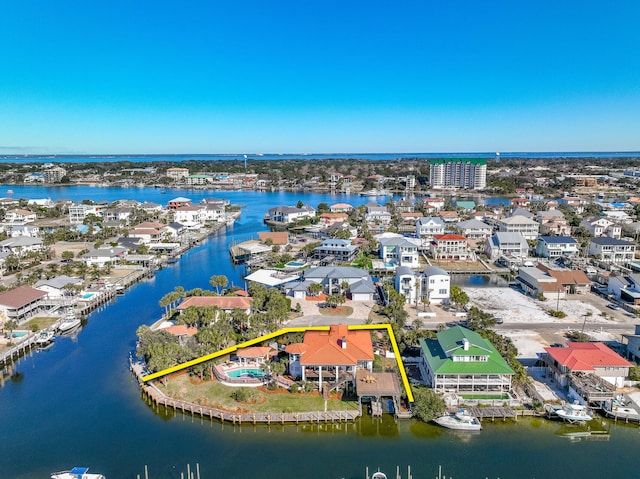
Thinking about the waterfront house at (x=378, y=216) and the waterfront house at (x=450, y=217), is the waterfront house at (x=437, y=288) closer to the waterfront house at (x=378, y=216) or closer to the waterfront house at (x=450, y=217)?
the waterfront house at (x=378, y=216)

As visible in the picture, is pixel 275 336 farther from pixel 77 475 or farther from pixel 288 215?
pixel 288 215

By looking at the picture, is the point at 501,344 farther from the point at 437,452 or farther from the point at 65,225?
the point at 65,225

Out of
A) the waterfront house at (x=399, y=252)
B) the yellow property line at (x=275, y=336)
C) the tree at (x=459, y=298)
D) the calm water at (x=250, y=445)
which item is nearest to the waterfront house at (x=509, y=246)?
the waterfront house at (x=399, y=252)

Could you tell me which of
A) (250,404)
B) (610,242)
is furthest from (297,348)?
(610,242)

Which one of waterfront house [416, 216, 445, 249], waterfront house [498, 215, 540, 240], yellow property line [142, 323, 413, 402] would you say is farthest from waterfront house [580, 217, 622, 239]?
yellow property line [142, 323, 413, 402]

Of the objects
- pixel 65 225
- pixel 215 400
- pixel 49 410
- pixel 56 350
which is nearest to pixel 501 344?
pixel 215 400

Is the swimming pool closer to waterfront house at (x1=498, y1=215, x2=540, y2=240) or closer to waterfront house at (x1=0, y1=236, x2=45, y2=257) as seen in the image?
waterfront house at (x1=0, y1=236, x2=45, y2=257)
